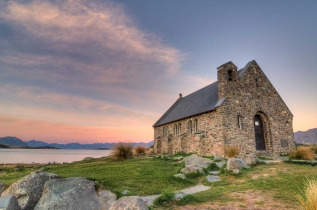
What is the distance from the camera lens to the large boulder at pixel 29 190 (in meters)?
6.68

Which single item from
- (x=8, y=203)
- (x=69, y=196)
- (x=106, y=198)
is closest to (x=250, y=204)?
(x=106, y=198)

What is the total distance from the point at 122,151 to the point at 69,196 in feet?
55.0

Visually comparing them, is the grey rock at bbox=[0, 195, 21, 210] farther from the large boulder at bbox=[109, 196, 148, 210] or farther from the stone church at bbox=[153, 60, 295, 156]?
the stone church at bbox=[153, 60, 295, 156]

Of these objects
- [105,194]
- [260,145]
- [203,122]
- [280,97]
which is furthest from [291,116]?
[105,194]

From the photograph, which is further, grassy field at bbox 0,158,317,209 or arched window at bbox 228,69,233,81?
arched window at bbox 228,69,233,81

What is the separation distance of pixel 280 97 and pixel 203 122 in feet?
33.2

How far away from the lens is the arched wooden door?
71.8 ft

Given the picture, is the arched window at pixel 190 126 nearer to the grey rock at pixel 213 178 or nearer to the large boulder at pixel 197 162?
the large boulder at pixel 197 162

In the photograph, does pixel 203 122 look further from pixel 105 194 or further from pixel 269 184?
pixel 105 194

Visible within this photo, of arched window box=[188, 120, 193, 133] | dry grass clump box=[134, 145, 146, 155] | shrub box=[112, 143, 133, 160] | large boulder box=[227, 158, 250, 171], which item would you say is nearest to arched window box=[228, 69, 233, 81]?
arched window box=[188, 120, 193, 133]

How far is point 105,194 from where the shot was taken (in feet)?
24.0

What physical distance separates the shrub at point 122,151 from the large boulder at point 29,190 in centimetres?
1515

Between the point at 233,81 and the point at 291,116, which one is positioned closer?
the point at 233,81

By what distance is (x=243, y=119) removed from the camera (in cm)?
2084
